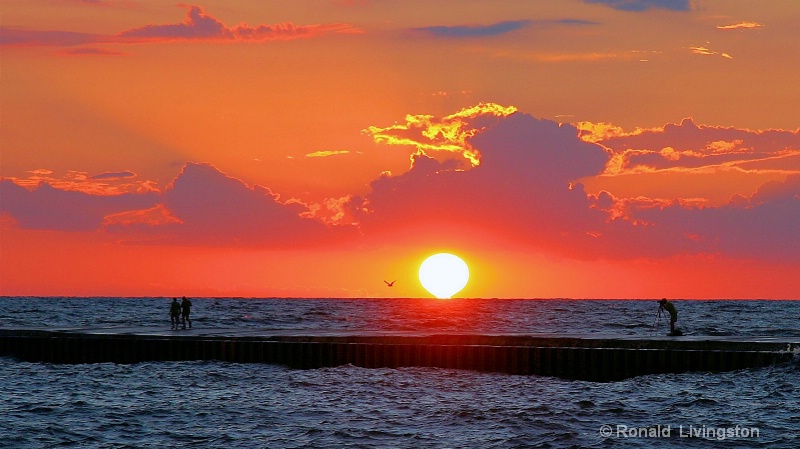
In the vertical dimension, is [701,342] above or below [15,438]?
above

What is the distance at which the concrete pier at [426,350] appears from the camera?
153 ft

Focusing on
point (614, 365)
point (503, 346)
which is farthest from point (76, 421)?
point (614, 365)

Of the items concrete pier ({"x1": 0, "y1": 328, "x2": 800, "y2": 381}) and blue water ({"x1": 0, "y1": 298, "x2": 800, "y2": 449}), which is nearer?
blue water ({"x1": 0, "y1": 298, "x2": 800, "y2": 449})

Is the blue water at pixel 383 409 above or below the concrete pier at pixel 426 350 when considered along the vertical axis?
below

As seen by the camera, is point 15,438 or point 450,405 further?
point 450,405

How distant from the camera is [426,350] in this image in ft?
168

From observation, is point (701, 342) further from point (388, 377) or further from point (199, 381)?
point (199, 381)

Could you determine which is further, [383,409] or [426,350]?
[426,350]

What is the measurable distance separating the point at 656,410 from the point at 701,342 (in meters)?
9.44

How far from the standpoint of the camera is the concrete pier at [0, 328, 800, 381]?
46.7 meters

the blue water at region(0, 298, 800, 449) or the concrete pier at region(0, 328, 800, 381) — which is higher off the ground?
the concrete pier at region(0, 328, 800, 381)

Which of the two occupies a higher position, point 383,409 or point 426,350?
point 426,350

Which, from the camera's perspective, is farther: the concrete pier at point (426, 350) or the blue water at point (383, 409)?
the concrete pier at point (426, 350)

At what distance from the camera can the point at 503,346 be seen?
49875 millimetres
